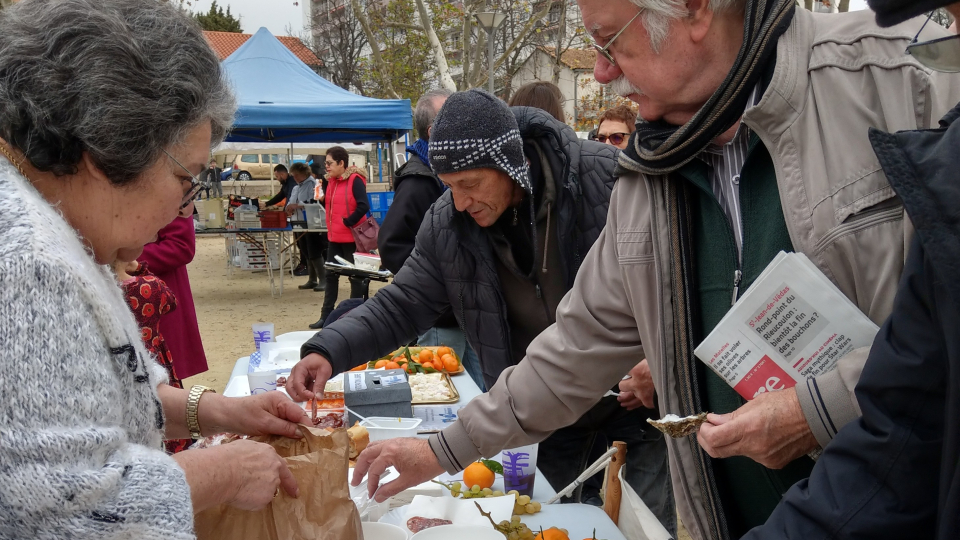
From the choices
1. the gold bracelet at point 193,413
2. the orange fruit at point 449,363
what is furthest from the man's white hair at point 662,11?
the orange fruit at point 449,363

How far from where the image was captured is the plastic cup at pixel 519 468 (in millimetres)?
2053

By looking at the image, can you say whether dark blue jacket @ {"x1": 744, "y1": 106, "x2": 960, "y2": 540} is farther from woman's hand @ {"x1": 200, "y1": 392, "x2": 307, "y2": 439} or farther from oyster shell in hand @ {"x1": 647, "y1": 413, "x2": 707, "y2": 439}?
woman's hand @ {"x1": 200, "y1": 392, "x2": 307, "y2": 439}

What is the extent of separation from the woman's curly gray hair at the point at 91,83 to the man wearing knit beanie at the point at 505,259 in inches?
51.8

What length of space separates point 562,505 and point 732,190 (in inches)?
→ 40.5

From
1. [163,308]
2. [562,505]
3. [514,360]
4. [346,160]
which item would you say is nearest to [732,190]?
[562,505]

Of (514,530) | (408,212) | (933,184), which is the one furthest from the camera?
(408,212)

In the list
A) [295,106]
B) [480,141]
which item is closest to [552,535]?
[480,141]

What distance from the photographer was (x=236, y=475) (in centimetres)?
131

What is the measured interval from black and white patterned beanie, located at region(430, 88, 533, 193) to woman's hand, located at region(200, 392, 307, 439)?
1105mm

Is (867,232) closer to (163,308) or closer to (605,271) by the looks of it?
(605,271)

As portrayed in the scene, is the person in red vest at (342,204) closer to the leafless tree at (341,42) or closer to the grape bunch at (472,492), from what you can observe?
the grape bunch at (472,492)

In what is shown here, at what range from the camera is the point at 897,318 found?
0.89 meters

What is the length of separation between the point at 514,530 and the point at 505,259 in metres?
1.05

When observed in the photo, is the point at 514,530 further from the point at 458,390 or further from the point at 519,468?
the point at 458,390
